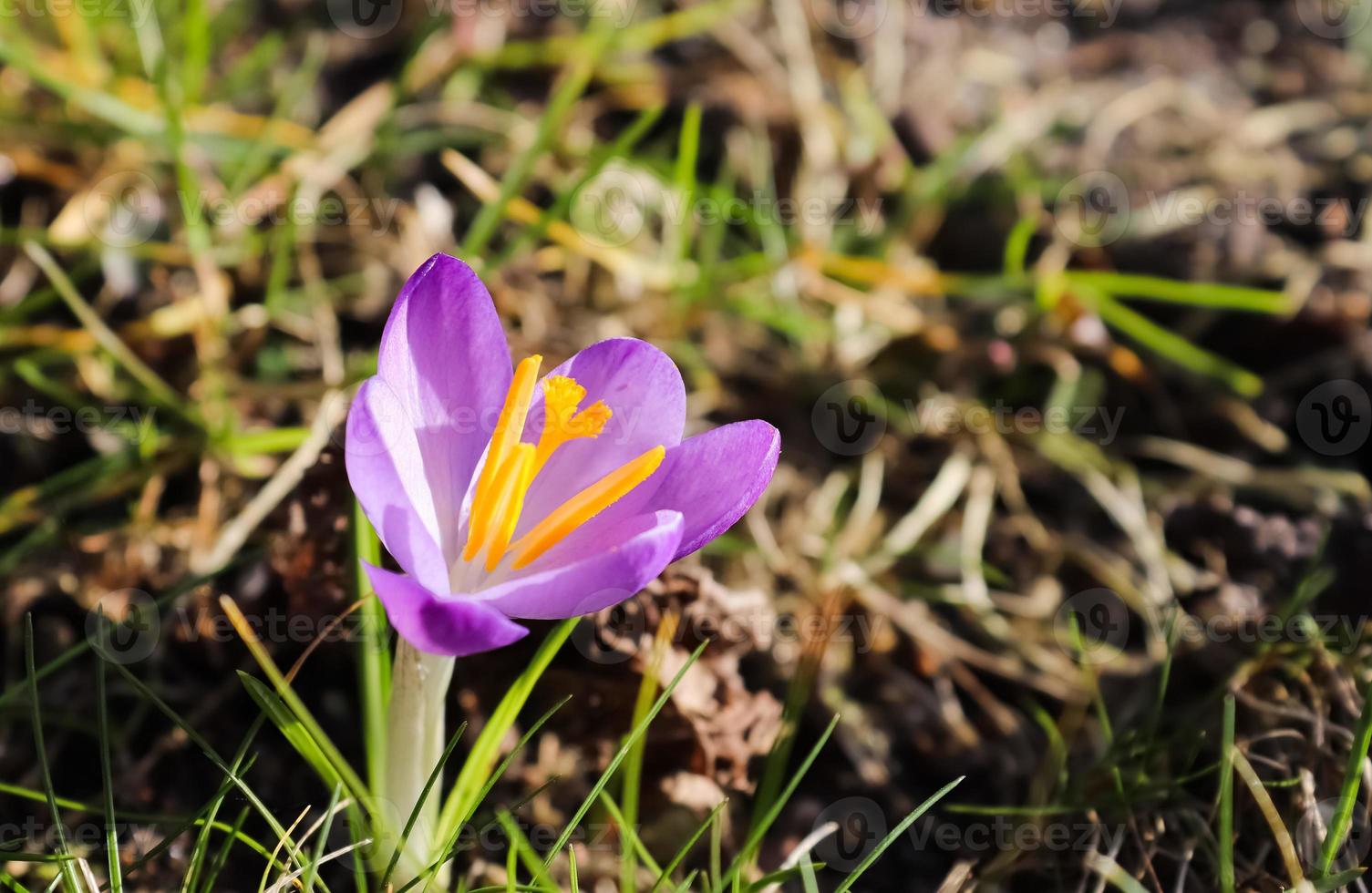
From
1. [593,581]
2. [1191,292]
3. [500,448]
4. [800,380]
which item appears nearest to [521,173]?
[800,380]

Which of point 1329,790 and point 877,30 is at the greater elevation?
point 877,30

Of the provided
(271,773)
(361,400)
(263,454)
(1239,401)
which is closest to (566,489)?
(361,400)

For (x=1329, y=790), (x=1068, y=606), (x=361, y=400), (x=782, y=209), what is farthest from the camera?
(x=782, y=209)

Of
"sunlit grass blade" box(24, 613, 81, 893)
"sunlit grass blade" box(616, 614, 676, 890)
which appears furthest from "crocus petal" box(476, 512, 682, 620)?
"sunlit grass blade" box(24, 613, 81, 893)

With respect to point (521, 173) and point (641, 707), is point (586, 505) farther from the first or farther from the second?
point (521, 173)

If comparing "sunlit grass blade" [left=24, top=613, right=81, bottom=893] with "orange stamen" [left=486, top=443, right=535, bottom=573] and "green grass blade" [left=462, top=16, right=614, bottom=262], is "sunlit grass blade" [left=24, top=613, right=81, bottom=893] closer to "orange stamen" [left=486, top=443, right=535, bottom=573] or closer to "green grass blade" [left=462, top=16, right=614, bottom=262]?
"orange stamen" [left=486, top=443, right=535, bottom=573]

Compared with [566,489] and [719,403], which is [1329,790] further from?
[719,403]

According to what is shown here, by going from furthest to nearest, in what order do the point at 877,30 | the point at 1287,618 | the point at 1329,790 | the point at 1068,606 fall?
the point at 877,30 < the point at 1068,606 < the point at 1287,618 < the point at 1329,790
